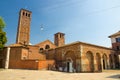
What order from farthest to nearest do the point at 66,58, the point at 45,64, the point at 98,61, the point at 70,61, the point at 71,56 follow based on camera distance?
the point at 98,61 < the point at 66,58 < the point at 71,56 < the point at 70,61 < the point at 45,64

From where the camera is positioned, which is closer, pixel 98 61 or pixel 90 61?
pixel 90 61

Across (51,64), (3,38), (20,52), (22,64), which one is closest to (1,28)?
(3,38)

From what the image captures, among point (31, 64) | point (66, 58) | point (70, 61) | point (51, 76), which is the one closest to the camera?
point (51, 76)

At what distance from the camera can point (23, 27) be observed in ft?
153

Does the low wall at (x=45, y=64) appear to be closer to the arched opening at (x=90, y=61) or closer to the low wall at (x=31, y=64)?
the low wall at (x=31, y=64)

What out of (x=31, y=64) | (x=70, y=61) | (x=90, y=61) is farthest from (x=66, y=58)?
(x=31, y=64)

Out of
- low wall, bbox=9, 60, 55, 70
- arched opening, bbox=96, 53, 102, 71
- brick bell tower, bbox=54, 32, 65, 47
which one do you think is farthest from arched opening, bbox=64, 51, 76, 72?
brick bell tower, bbox=54, 32, 65, 47

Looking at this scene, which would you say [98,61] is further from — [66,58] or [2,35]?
[2,35]

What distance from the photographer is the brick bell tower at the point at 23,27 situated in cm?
4492

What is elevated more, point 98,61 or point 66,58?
point 66,58

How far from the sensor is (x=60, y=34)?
5131cm

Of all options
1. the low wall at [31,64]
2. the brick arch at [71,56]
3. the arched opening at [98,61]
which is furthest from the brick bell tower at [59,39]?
the arched opening at [98,61]

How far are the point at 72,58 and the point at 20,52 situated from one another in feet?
37.7

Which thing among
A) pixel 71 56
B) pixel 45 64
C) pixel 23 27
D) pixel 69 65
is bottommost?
pixel 69 65
